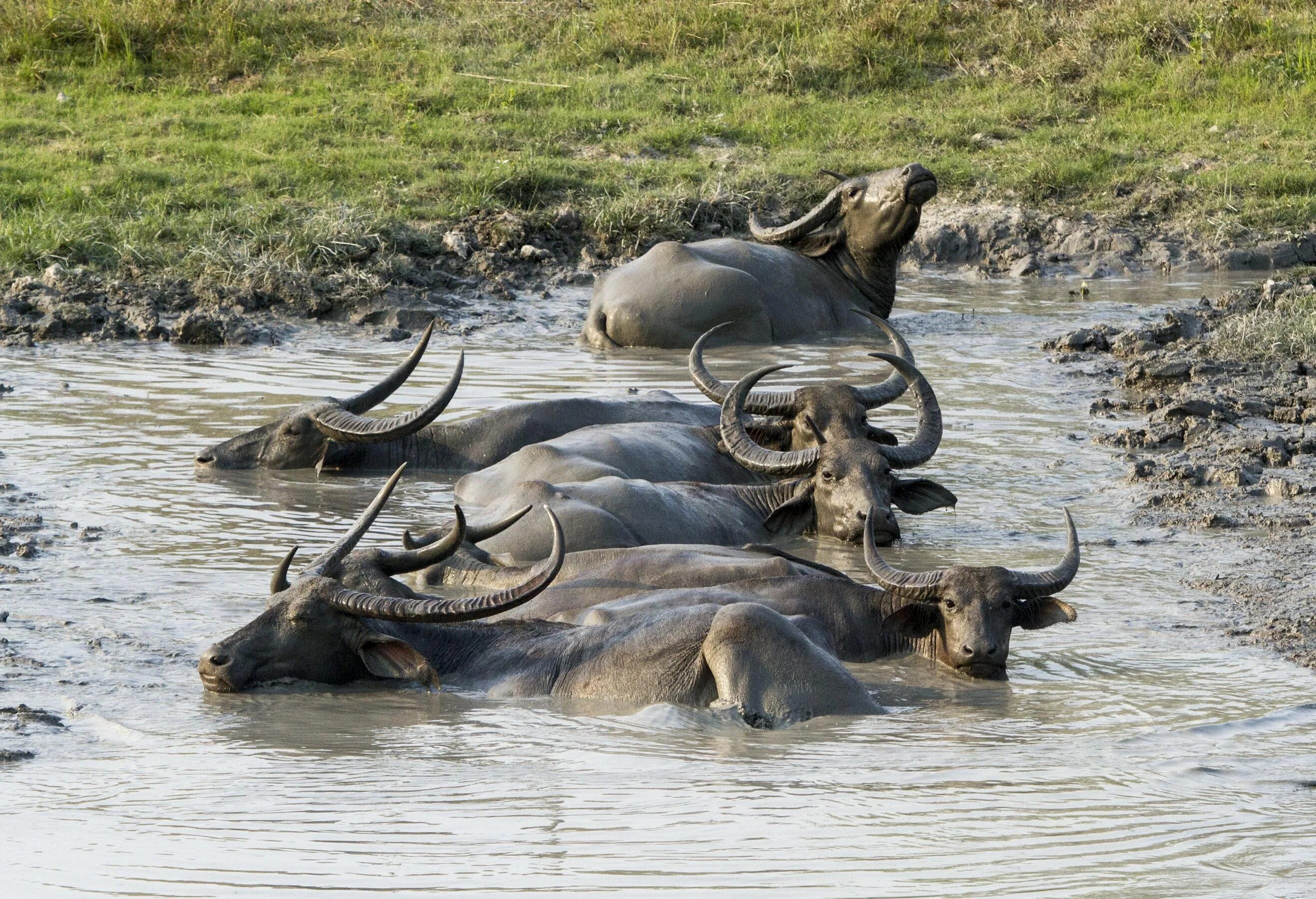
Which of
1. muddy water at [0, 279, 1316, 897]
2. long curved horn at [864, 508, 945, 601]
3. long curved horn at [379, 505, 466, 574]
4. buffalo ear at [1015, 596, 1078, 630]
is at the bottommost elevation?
muddy water at [0, 279, 1316, 897]

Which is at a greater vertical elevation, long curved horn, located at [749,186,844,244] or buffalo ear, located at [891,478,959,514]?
long curved horn, located at [749,186,844,244]

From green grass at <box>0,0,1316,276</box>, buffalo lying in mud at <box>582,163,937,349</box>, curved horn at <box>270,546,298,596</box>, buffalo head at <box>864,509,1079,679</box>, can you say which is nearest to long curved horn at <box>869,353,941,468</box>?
buffalo head at <box>864,509,1079,679</box>

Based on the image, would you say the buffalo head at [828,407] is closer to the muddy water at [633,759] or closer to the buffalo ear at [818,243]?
the muddy water at [633,759]

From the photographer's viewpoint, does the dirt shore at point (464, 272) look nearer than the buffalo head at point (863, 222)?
Yes

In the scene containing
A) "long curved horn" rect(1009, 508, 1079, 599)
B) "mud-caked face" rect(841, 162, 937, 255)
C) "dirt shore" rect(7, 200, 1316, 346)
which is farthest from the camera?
"mud-caked face" rect(841, 162, 937, 255)

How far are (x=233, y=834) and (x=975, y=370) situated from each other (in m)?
8.03

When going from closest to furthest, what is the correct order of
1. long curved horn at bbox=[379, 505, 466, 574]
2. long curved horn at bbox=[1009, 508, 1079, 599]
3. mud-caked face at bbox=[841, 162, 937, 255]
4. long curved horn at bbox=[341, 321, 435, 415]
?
long curved horn at bbox=[379, 505, 466, 574], long curved horn at bbox=[1009, 508, 1079, 599], long curved horn at bbox=[341, 321, 435, 415], mud-caked face at bbox=[841, 162, 937, 255]

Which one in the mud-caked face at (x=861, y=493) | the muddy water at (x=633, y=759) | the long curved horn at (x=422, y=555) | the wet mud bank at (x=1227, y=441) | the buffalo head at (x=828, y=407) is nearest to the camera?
the muddy water at (x=633, y=759)

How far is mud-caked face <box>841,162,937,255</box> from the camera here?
43.9 ft

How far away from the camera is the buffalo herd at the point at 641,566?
221 inches

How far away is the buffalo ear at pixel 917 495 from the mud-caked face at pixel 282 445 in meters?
3.07

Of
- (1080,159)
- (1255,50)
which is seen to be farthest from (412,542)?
(1255,50)

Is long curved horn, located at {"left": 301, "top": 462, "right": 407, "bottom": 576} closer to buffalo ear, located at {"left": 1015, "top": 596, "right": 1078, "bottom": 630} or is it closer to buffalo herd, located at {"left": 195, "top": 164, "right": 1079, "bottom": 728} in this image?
buffalo herd, located at {"left": 195, "top": 164, "right": 1079, "bottom": 728}

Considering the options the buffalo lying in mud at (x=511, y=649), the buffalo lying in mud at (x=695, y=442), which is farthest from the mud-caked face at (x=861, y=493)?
the buffalo lying in mud at (x=511, y=649)
